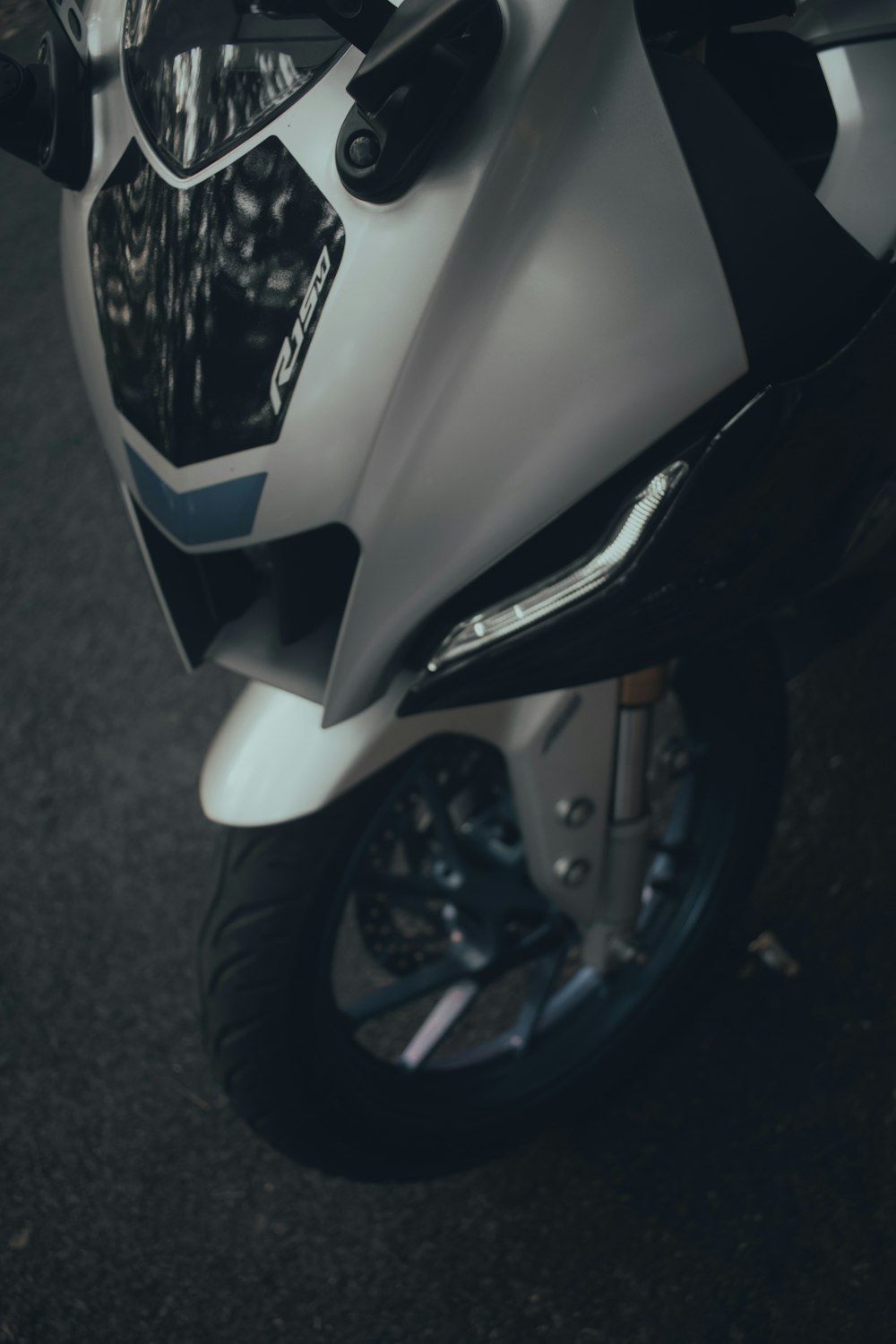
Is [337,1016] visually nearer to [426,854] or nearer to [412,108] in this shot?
[426,854]

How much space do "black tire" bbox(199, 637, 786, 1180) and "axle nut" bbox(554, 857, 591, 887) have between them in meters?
0.18

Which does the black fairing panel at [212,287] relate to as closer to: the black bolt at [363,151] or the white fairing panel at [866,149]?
the black bolt at [363,151]

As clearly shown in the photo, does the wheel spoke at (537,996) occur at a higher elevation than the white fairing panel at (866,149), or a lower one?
lower

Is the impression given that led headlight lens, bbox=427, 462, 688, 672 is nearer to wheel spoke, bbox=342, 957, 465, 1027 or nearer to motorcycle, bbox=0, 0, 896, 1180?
motorcycle, bbox=0, 0, 896, 1180

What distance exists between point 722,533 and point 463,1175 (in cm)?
79


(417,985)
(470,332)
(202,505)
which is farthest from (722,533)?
(417,985)

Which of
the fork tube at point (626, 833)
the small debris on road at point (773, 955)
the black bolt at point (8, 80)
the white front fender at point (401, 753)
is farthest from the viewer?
the small debris on road at point (773, 955)

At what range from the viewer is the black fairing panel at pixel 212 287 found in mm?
650

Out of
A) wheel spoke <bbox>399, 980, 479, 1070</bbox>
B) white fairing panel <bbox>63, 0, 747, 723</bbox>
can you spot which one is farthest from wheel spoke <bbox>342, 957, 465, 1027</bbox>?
white fairing panel <bbox>63, 0, 747, 723</bbox>

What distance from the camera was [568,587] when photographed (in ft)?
2.41

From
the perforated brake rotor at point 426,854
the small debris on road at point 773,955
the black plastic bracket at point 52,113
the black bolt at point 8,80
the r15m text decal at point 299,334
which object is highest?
the black bolt at point 8,80

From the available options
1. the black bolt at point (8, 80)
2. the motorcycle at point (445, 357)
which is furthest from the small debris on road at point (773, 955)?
the black bolt at point (8, 80)

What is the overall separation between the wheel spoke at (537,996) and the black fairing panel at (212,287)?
0.73 meters

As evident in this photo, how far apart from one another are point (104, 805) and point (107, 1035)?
13.6 inches
